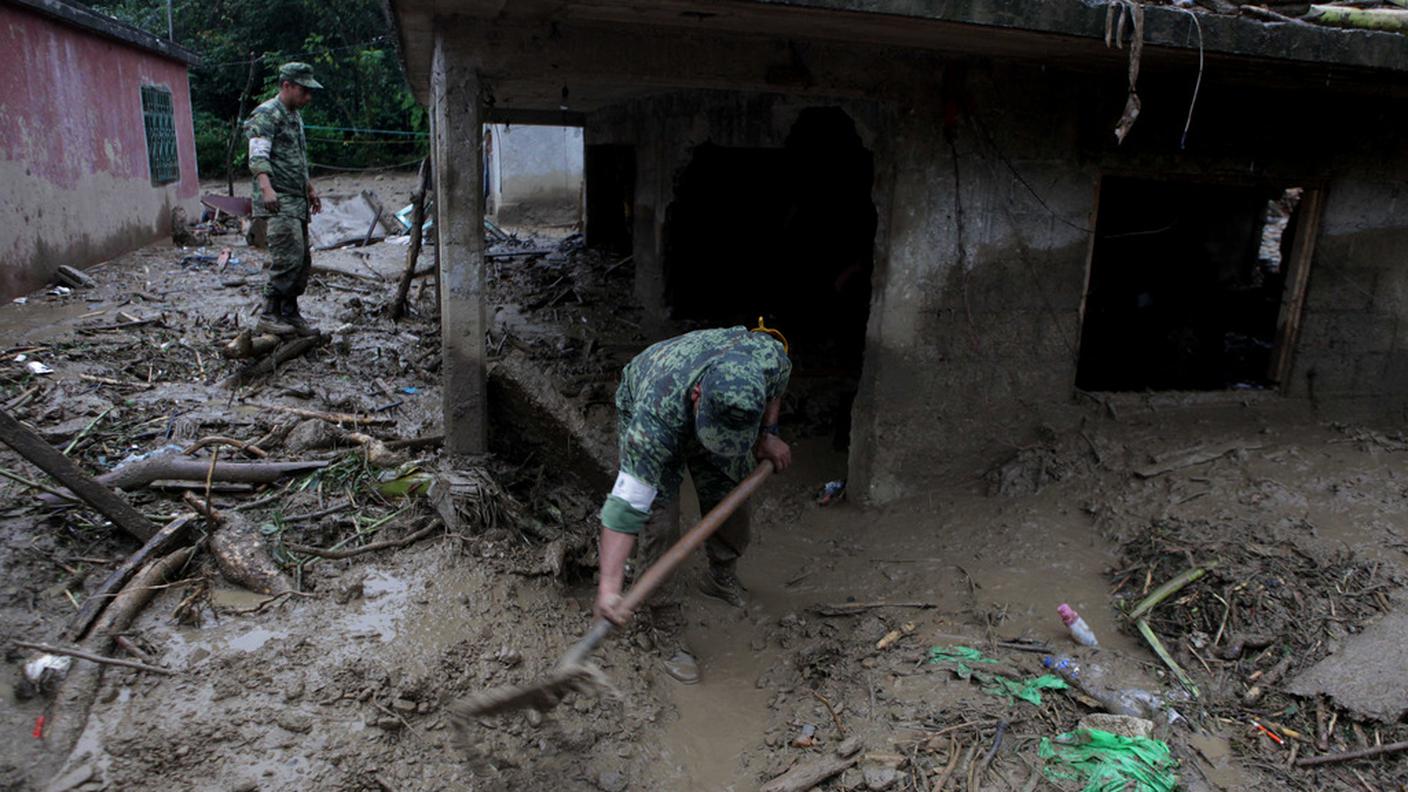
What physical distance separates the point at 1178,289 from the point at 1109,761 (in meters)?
7.97

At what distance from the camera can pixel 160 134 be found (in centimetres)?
1364

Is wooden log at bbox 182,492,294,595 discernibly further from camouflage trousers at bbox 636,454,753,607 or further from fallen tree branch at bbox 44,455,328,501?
camouflage trousers at bbox 636,454,753,607

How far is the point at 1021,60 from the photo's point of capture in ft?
16.7

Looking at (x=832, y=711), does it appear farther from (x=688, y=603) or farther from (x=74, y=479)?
(x=74, y=479)

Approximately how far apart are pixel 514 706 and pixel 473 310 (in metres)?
2.37

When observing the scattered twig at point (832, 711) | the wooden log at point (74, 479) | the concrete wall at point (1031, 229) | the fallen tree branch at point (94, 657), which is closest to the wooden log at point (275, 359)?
the wooden log at point (74, 479)

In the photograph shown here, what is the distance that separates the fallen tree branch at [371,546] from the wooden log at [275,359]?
2.38 m

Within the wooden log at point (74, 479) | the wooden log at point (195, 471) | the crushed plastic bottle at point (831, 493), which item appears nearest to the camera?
the wooden log at point (74, 479)

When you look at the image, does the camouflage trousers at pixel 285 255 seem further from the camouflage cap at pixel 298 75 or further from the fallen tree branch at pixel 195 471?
the fallen tree branch at pixel 195 471

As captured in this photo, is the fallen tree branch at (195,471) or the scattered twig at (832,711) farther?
the fallen tree branch at (195,471)

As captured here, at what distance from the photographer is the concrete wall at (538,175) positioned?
16.0 metres

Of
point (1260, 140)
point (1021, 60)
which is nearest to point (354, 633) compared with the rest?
point (1021, 60)

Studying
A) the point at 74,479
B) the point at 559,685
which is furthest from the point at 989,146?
the point at 74,479

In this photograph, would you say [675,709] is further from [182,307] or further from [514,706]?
[182,307]
